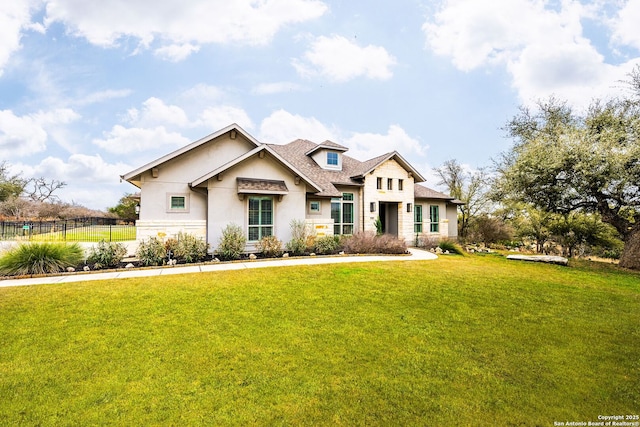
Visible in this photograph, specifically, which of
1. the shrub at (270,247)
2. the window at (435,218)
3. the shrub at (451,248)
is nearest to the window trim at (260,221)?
the shrub at (270,247)

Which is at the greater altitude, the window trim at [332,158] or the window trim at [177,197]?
the window trim at [332,158]

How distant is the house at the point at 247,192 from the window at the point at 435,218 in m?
4.35

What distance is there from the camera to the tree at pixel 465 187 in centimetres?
2377

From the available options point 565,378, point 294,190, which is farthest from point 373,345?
point 294,190

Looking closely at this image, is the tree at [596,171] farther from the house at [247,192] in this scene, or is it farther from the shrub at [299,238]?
the shrub at [299,238]

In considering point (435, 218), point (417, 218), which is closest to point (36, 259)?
point (417, 218)

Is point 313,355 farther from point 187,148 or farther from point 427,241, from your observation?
point 427,241

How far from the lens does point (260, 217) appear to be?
13742mm

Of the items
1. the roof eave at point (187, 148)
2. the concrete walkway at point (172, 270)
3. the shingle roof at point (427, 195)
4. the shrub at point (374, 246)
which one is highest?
the roof eave at point (187, 148)

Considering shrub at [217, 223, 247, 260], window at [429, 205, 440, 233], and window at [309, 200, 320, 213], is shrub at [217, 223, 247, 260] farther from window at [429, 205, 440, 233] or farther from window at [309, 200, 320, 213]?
window at [429, 205, 440, 233]

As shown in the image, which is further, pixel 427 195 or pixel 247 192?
pixel 427 195

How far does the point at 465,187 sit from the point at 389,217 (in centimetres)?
936

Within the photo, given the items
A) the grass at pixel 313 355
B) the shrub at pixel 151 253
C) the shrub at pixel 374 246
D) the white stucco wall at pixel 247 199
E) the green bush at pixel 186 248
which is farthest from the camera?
the shrub at pixel 374 246

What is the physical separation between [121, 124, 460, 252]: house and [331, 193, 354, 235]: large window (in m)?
0.01
